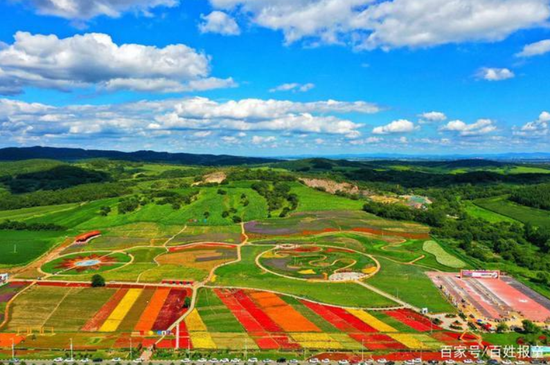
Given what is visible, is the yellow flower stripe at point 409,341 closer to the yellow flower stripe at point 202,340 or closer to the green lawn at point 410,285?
the green lawn at point 410,285

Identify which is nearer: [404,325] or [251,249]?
[404,325]

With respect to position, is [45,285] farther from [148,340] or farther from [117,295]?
[148,340]

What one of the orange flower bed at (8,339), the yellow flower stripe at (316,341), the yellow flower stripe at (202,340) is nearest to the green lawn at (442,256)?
the yellow flower stripe at (316,341)

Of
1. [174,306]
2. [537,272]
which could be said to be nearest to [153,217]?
[174,306]

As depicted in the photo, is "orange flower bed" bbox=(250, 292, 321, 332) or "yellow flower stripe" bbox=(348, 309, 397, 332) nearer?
"yellow flower stripe" bbox=(348, 309, 397, 332)

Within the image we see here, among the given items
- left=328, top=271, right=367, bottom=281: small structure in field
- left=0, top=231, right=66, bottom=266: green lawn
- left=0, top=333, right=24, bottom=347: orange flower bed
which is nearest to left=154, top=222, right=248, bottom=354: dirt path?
left=0, top=333, right=24, bottom=347: orange flower bed

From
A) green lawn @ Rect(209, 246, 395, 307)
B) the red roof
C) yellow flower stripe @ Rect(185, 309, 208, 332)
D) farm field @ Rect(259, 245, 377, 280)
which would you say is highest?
the red roof

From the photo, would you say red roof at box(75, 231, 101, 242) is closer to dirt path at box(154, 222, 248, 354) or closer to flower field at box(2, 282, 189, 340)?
flower field at box(2, 282, 189, 340)
